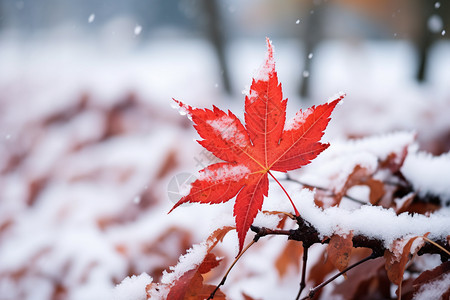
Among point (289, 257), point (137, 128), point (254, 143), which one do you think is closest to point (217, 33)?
point (137, 128)

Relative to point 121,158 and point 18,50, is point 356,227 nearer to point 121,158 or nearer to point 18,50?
point 121,158

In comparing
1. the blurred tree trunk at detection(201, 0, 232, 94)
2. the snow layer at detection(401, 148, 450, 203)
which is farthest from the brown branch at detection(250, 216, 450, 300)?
the blurred tree trunk at detection(201, 0, 232, 94)

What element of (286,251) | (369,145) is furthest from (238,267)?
(369,145)

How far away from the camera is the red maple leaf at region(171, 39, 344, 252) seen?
0.27m

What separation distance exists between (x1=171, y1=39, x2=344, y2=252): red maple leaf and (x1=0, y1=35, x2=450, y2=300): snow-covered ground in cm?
3

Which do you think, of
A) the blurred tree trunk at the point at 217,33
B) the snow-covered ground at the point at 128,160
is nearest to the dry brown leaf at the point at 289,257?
the snow-covered ground at the point at 128,160

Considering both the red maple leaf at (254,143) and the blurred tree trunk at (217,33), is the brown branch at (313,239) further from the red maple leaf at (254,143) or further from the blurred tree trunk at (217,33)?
the blurred tree trunk at (217,33)

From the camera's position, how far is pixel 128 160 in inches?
56.1

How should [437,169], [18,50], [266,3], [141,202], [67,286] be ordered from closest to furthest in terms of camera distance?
[437,169], [67,286], [141,202], [18,50], [266,3]

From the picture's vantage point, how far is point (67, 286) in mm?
812

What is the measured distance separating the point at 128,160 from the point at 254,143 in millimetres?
1220

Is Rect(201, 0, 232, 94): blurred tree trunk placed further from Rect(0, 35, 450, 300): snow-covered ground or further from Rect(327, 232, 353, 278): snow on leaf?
Rect(327, 232, 353, 278): snow on leaf

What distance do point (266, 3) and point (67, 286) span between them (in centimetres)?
444

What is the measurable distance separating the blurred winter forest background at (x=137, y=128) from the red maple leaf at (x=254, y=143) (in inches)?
2.4
